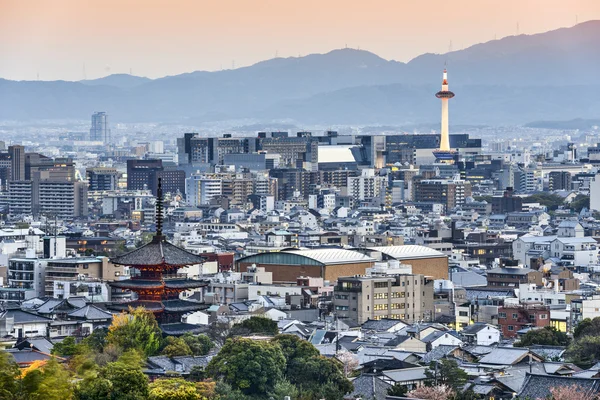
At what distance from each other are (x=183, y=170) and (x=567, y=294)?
105269 millimetres

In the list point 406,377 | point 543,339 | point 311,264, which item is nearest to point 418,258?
point 311,264

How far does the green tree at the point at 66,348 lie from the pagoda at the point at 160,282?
161 inches

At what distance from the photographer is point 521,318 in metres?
46.2

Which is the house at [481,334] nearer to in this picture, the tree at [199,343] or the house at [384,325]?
the house at [384,325]

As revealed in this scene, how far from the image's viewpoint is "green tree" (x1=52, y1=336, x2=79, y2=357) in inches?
1339

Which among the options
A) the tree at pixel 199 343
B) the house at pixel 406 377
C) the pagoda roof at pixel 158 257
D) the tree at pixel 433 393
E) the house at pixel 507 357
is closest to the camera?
the tree at pixel 433 393

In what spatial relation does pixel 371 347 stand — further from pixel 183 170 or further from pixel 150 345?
pixel 183 170

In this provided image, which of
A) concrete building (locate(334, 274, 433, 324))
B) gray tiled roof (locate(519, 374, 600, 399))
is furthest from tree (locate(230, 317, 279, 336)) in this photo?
gray tiled roof (locate(519, 374, 600, 399))

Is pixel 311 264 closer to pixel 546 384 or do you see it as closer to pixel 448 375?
pixel 448 375

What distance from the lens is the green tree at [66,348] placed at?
34000 mm

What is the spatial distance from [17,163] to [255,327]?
109m

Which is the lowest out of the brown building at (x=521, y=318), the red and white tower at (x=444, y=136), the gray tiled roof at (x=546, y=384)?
the brown building at (x=521, y=318)

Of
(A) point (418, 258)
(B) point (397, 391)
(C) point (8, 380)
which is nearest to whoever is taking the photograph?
(C) point (8, 380)

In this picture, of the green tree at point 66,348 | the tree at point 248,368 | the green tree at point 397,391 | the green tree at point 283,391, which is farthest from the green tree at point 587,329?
the green tree at point 66,348
